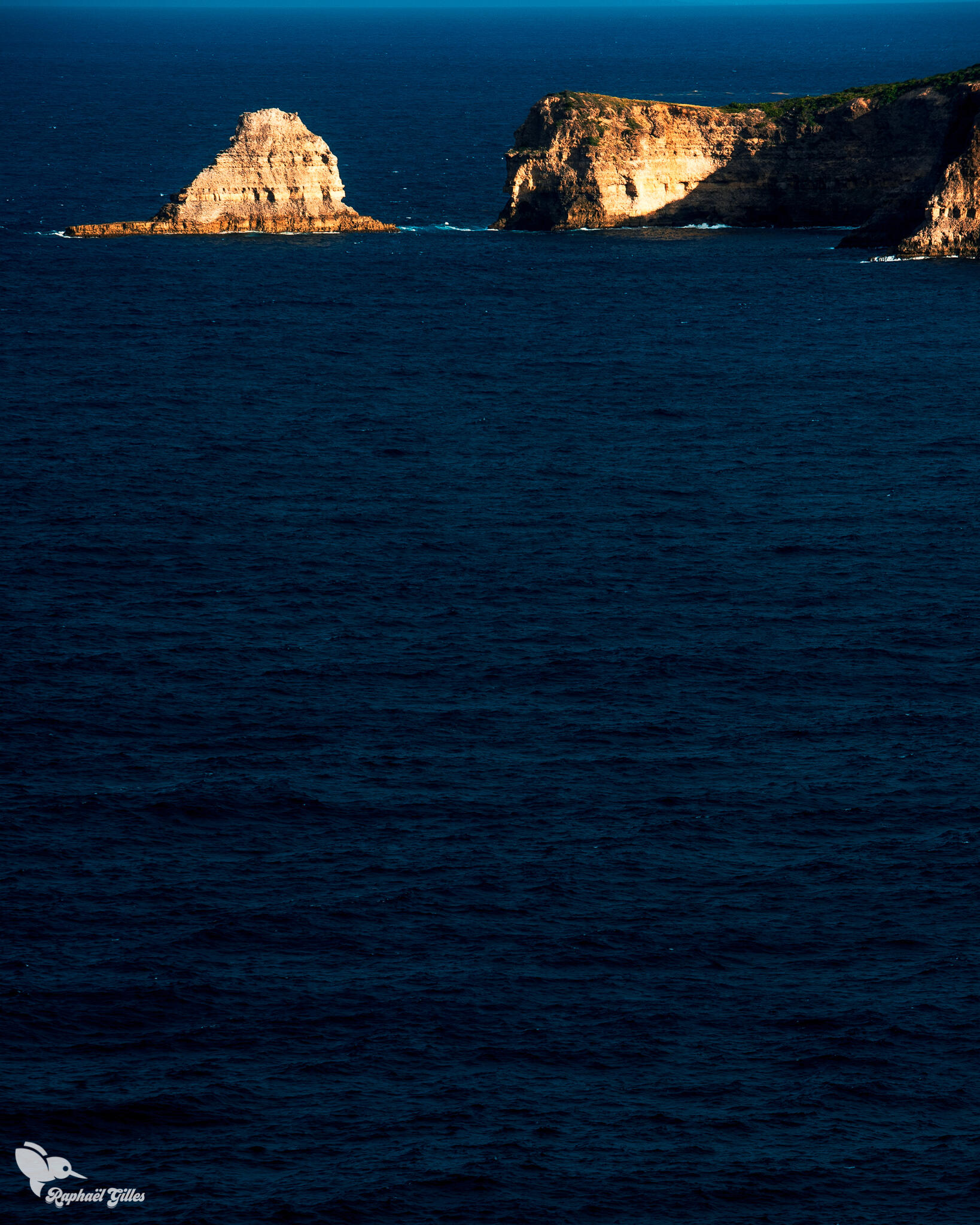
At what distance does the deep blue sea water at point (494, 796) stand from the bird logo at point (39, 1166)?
499 mm

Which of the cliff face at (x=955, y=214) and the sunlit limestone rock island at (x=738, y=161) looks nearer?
the cliff face at (x=955, y=214)

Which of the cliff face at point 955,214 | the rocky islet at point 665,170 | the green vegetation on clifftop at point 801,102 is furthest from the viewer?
the green vegetation on clifftop at point 801,102

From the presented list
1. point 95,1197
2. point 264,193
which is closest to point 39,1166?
point 95,1197

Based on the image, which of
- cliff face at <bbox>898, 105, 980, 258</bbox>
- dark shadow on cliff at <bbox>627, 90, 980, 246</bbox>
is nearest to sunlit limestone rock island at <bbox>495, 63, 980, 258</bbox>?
dark shadow on cliff at <bbox>627, 90, 980, 246</bbox>

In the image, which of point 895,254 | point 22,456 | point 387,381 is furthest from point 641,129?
point 22,456

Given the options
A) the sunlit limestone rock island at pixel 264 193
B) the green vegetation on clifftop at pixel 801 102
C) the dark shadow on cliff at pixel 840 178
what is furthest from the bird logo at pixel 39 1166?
the green vegetation on clifftop at pixel 801 102

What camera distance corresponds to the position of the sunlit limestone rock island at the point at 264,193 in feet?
576

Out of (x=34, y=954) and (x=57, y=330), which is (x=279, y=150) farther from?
(x=34, y=954)

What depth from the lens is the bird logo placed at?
48375mm

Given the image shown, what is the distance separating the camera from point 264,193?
183 m

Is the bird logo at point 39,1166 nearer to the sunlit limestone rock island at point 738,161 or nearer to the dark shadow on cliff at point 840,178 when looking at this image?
the dark shadow on cliff at point 840,178

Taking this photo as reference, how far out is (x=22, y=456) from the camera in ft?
355

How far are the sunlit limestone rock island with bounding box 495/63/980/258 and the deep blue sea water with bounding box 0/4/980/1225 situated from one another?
60.4m

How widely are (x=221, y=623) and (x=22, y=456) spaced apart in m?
32.3
